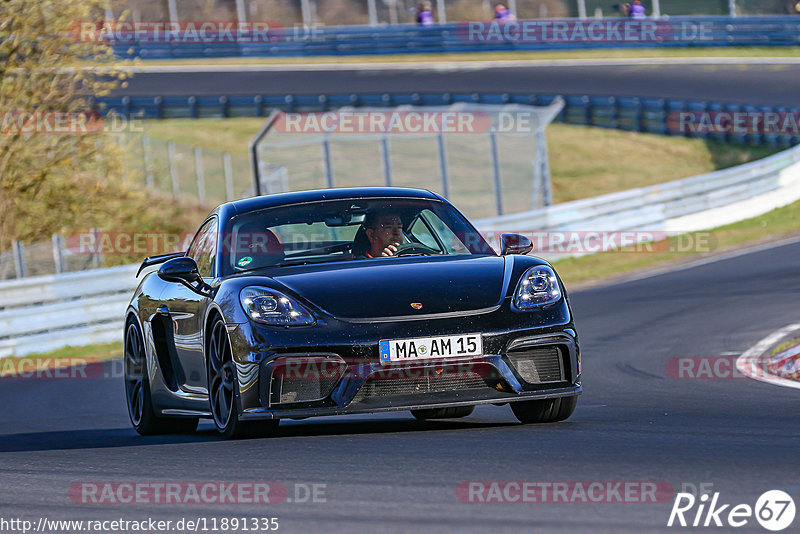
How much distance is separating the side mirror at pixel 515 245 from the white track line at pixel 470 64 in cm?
3257

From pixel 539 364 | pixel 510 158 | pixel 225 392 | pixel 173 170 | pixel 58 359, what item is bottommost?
pixel 173 170

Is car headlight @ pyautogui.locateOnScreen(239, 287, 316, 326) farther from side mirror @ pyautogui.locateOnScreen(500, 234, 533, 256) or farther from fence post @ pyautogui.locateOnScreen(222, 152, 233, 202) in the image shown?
fence post @ pyautogui.locateOnScreen(222, 152, 233, 202)

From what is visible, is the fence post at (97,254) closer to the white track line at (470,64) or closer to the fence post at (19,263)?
the fence post at (19,263)

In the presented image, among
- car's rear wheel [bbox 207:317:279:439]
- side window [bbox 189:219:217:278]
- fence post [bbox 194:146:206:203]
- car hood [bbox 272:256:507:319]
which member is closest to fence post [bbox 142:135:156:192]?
fence post [bbox 194:146:206:203]

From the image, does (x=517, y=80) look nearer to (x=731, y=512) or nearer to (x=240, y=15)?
(x=240, y=15)

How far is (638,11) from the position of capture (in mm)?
42812

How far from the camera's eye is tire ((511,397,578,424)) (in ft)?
24.3

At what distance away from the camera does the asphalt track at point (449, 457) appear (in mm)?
4832

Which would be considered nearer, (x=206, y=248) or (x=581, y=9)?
(x=206, y=248)

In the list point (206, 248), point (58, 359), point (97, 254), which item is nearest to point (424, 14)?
point (97, 254)

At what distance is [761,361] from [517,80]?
2937 cm

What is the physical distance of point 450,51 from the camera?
4581 cm

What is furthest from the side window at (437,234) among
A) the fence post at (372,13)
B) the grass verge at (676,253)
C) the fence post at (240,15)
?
the fence post at (240,15)

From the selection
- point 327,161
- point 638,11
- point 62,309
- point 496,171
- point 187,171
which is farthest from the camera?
point 638,11
